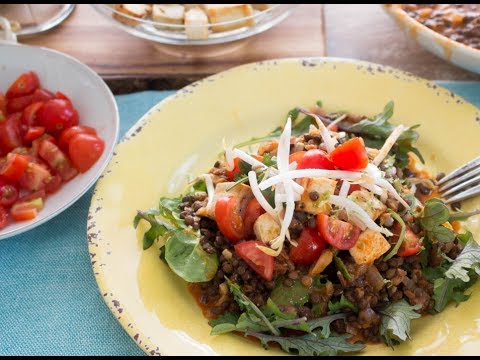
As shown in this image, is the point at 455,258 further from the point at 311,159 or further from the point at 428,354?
the point at 311,159

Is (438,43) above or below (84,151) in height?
above

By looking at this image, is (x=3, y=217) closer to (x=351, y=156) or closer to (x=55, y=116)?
(x=55, y=116)

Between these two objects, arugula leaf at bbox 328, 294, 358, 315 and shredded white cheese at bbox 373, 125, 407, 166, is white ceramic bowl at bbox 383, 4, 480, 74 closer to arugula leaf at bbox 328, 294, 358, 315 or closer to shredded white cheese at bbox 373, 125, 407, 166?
shredded white cheese at bbox 373, 125, 407, 166

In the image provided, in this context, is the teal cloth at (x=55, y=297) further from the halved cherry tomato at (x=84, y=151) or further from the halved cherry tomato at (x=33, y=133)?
the halved cherry tomato at (x=33, y=133)

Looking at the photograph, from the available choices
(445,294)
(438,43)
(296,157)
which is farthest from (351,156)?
(438,43)

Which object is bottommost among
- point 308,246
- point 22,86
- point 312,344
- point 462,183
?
point 312,344

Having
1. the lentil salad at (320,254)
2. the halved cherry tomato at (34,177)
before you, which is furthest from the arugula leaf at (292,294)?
the halved cherry tomato at (34,177)

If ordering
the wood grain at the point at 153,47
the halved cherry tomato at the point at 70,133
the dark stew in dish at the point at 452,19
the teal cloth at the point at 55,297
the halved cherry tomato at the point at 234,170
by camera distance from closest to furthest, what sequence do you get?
the teal cloth at the point at 55,297 → the halved cherry tomato at the point at 234,170 → the halved cherry tomato at the point at 70,133 → the dark stew in dish at the point at 452,19 → the wood grain at the point at 153,47
